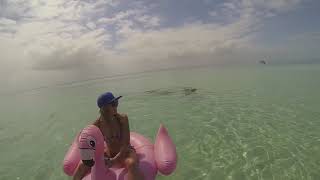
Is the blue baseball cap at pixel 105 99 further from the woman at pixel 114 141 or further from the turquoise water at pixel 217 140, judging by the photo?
the turquoise water at pixel 217 140

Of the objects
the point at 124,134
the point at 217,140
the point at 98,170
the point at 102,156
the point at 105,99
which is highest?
the point at 105,99

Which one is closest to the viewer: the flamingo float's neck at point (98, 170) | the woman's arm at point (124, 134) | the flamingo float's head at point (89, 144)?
the flamingo float's head at point (89, 144)

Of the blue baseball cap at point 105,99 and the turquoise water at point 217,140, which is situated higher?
the blue baseball cap at point 105,99

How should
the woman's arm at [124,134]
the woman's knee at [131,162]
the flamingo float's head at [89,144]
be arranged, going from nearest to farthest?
1. the flamingo float's head at [89,144]
2. the woman's knee at [131,162]
3. the woman's arm at [124,134]

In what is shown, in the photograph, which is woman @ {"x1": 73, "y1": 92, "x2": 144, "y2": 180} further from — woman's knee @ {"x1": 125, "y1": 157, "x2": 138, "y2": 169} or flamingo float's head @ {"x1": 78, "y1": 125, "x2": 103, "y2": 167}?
flamingo float's head @ {"x1": 78, "y1": 125, "x2": 103, "y2": 167}

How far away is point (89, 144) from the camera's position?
3.78 meters

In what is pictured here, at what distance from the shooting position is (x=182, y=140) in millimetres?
8227

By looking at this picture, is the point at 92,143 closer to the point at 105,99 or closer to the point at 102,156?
the point at 102,156

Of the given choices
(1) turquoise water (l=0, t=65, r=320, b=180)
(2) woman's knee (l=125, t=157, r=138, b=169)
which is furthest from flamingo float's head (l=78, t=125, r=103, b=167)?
(1) turquoise water (l=0, t=65, r=320, b=180)

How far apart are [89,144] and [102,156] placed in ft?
1.42

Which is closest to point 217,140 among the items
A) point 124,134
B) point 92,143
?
point 124,134

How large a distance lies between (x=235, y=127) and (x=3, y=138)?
29.5 feet

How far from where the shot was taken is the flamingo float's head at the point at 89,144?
148 inches

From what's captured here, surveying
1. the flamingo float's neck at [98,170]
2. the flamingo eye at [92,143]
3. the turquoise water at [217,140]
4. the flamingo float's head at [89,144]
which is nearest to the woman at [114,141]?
the flamingo float's neck at [98,170]
